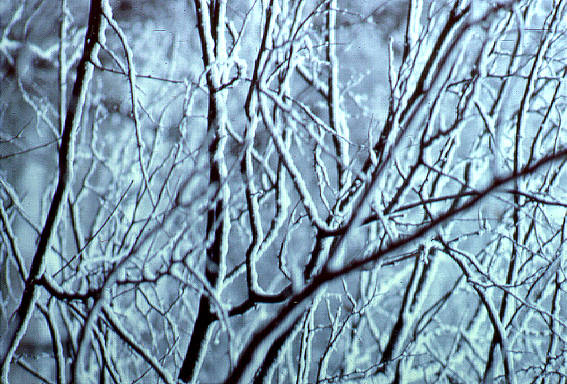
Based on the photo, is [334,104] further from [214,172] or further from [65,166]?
[65,166]

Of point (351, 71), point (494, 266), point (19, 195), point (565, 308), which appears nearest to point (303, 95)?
point (351, 71)

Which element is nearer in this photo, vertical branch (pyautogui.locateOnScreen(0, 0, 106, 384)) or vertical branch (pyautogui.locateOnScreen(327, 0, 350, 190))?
vertical branch (pyautogui.locateOnScreen(0, 0, 106, 384))

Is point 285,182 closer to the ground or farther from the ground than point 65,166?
farther from the ground

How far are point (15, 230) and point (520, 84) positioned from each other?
218cm

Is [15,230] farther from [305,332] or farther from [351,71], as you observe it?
[351,71]

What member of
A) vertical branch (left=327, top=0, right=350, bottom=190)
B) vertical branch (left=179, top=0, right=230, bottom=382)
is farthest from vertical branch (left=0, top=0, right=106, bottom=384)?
vertical branch (left=327, top=0, right=350, bottom=190)

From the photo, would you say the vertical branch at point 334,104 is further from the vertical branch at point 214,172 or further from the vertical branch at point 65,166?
the vertical branch at point 65,166

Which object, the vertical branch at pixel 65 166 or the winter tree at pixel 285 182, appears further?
the winter tree at pixel 285 182

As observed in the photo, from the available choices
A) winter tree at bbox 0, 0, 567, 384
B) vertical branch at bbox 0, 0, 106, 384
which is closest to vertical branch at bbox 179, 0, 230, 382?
winter tree at bbox 0, 0, 567, 384

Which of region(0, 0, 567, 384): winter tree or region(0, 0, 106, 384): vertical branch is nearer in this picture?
region(0, 0, 106, 384): vertical branch

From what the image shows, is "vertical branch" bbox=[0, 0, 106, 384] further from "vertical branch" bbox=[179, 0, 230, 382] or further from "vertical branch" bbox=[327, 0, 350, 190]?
"vertical branch" bbox=[327, 0, 350, 190]

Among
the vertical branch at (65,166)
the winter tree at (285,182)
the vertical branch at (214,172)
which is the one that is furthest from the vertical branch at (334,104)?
the vertical branch at (65,166)

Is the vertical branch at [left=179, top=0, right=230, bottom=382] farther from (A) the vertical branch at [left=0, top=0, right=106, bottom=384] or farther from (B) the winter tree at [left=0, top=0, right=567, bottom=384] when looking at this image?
(A) the vertical branch at [left=0, top=0, right=106, bottom=384]

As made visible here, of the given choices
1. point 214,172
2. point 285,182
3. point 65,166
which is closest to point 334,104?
point 285,182
